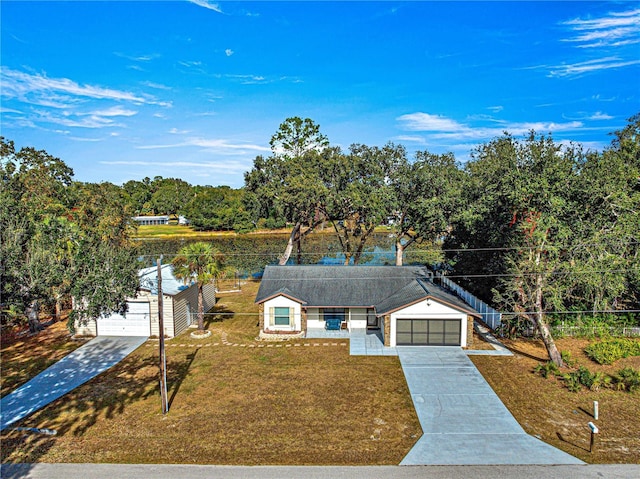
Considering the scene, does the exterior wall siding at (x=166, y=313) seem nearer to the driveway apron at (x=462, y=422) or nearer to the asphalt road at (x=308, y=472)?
the asphalt road at (x=308, y=472)

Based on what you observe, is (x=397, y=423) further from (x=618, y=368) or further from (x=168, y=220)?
(x=168, y=220)

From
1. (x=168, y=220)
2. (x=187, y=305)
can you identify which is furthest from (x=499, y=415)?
(x=168, y=220)

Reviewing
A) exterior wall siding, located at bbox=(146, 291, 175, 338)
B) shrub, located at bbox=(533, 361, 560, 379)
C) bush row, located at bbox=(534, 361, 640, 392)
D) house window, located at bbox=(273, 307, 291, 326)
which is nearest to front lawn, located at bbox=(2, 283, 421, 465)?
exterior wall siding, located at bbox=(146, 291, 175, 338)

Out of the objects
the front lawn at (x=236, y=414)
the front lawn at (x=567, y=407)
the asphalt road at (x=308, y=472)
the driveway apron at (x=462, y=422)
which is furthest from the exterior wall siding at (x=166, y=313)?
the front lawn at (x=567, y=407)

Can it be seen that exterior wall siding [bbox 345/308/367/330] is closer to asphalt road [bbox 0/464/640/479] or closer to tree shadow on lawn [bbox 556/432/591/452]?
tree shadow on lawn [bbox 556/432/591/452]

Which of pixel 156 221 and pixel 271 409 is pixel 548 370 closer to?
pixel 271 409

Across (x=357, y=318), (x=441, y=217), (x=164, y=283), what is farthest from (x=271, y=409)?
(x=441, y=217)
